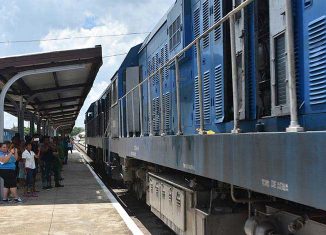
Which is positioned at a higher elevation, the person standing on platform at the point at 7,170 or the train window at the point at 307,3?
the train window at the point at 307,3

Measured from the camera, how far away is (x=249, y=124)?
15.8ft

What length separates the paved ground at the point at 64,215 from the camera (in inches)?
341

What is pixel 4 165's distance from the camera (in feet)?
38.9

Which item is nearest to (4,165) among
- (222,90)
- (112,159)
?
(112,159)

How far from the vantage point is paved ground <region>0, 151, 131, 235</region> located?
866 centimetres

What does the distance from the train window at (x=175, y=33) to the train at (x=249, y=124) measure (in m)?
0.04

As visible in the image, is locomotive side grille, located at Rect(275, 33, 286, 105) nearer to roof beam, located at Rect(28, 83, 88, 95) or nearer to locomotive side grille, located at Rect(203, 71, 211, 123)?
locomotive side grille, located at Rect(203, 71, 211, 123)

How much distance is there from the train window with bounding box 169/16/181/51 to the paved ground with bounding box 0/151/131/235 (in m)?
3.50

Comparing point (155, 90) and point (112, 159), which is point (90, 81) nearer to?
point (112, 159)

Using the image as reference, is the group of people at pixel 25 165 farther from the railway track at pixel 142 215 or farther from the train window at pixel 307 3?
the train window at pixel 307 3

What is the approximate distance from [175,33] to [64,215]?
451cm

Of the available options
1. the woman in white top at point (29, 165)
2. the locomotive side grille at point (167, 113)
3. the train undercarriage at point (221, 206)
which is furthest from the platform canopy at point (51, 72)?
the locomotive side grille at point (167, 113)

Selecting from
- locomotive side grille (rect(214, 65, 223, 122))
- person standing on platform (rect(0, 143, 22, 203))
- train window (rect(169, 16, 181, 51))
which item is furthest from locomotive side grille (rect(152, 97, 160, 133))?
person standing on platform (rect(0, 143, 22, 203))

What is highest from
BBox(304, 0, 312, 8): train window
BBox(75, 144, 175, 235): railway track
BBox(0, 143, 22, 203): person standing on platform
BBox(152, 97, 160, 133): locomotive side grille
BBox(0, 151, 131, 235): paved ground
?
BBox(304, 0, 312, 8): train window
